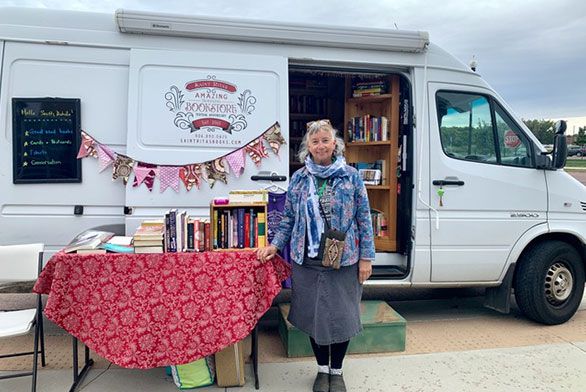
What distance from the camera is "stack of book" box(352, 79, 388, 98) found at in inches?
186

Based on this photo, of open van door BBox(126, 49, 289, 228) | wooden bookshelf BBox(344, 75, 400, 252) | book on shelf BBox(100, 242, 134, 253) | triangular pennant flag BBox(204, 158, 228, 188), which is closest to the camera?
book on shelf BBox(100, 242, 134, 253)

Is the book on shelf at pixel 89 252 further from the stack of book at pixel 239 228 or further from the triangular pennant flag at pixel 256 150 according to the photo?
the triangular pennant flag at pixel 256 150

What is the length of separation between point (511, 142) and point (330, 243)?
2.44 meters

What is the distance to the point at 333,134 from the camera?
2.92 metres

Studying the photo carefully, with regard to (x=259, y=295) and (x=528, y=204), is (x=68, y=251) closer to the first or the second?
(x=259, y=295)

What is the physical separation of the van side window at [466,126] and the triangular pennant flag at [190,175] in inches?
85.1

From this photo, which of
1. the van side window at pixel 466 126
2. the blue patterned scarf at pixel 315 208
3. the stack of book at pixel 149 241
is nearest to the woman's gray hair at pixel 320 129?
the blue patterned scarf at pixel 315 208

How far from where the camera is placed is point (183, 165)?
356 cm

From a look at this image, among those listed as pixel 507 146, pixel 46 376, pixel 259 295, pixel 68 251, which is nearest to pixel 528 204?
pixel 507 146

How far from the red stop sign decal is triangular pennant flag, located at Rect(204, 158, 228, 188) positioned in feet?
8.65

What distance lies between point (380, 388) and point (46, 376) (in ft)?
7.83

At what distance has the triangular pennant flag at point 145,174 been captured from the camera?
3.49 meters

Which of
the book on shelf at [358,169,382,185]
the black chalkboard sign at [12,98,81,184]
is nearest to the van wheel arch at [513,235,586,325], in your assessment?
the book on shelf at [358,169,382,185]

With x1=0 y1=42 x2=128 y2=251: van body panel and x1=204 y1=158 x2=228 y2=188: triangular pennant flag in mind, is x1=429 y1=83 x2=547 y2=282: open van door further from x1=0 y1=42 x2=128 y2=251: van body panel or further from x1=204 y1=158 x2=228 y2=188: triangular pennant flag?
x1=0 y1=42 x2=128 y2=251: van body panel
